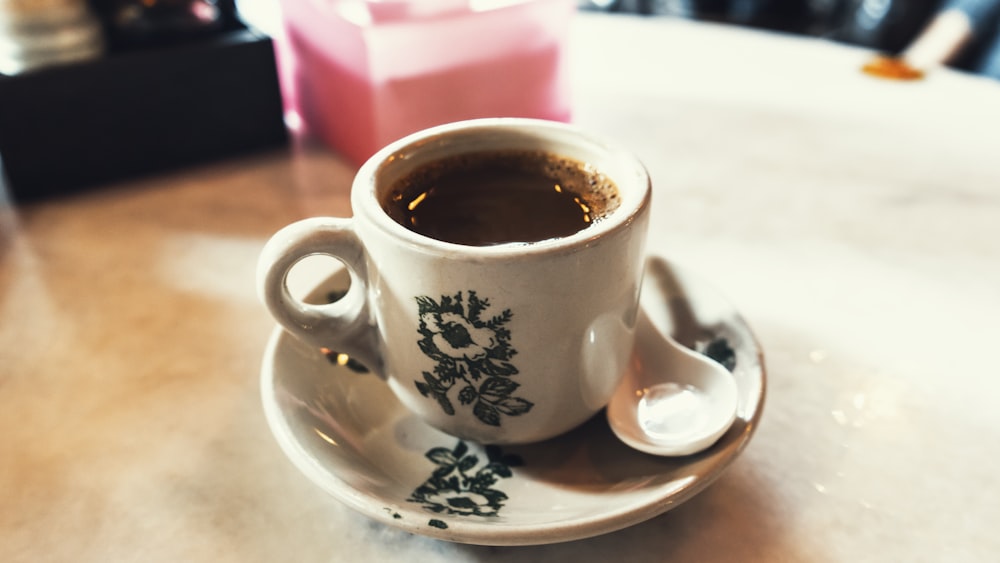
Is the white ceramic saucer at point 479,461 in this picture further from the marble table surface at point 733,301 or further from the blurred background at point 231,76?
the blurred background at point 231,76

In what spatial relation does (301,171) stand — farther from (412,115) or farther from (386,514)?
(386,514)

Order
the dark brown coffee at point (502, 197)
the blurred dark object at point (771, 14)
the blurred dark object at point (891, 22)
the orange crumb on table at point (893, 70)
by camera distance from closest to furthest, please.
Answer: the dark brown coffee at point (502, 197), the orange crumb on table at point (893, 70), the blurred dark object at point (891, 22), the blurred dark object at point (771, 14)

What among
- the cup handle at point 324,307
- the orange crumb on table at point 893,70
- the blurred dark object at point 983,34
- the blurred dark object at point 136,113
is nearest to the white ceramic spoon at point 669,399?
the cup handle at point 324,307

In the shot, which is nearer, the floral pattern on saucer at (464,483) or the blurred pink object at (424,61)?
the floral pattern on saucer at (464,483)

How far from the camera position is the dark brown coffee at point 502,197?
492 mm

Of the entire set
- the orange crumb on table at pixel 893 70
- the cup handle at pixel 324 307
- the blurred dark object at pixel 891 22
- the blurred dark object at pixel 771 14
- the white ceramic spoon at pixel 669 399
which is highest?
the cup handle at pixel 324 307

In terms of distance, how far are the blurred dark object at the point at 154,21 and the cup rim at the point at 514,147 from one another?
0.42 meters

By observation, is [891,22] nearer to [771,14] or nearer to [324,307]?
[771,14]

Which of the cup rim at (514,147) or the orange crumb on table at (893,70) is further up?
the cup rim at (514,147)

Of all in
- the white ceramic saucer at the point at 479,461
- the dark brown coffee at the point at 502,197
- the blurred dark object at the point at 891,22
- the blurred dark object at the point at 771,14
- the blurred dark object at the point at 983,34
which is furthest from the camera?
the blurred dark object at the point at 771,14

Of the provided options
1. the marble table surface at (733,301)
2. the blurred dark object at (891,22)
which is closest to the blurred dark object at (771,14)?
the blurred dark object at (891,22)

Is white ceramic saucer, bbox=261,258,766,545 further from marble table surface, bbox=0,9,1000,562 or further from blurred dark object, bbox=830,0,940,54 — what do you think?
blurred dark object, bbox=830,0,940,54

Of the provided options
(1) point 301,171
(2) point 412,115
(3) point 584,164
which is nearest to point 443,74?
(2) point 412,115

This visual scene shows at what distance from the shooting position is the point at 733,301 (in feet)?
2.05
